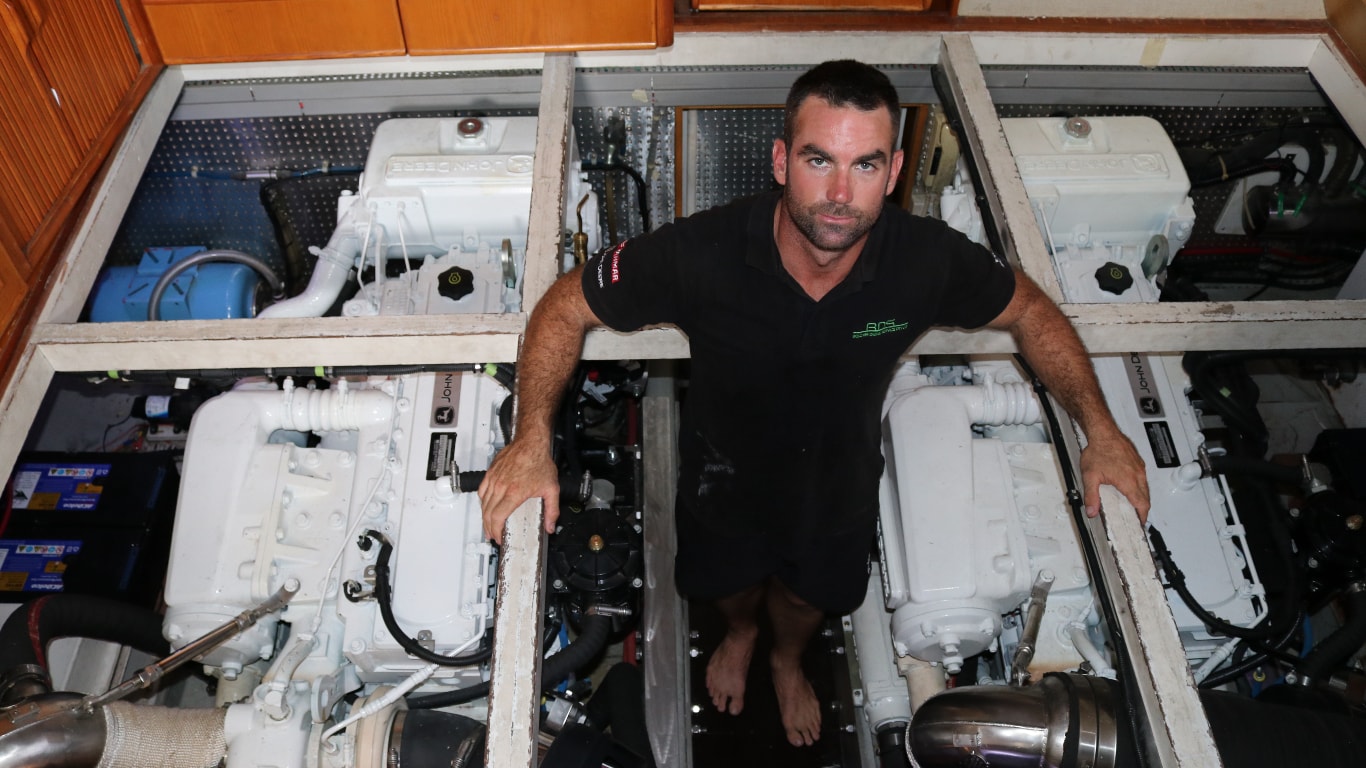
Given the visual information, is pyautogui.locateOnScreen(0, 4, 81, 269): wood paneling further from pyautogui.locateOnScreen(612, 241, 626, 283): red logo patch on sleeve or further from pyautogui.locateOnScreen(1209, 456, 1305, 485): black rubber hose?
pyautogui.locateOnScreen(1209, 456, 1305, 485): black rubber hose

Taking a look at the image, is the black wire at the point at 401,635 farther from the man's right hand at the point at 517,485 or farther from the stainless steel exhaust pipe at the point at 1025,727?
the stainless steel exhaust pipe at the point at 1025,727

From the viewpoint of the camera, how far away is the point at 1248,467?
2.22m

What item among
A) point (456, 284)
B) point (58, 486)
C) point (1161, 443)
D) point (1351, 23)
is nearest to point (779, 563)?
point (1161, 443)

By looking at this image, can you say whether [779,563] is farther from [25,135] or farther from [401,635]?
[25,135]

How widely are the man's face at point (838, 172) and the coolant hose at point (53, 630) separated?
1770 millimetres

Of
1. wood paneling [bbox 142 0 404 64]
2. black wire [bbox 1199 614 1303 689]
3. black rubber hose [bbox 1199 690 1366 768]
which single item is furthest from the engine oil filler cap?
black wire [bbox 1199 614 1303 689]

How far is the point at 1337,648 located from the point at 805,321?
4.95 ft

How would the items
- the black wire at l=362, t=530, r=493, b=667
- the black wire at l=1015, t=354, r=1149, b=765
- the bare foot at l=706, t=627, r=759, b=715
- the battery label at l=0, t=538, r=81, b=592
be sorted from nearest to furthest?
the black wire at l=1015, t=354, r=1149, b=765
the black wire at l=362, t=530, r=493, b=667
the battery label at l=0, t=538, r=81, b=592
the bare foot at l=706, t=627, r=759, b=715

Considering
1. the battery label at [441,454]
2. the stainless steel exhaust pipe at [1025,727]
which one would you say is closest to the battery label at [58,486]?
the battery label at [441,454]

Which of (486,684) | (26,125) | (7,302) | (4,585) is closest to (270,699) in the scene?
(486,684)

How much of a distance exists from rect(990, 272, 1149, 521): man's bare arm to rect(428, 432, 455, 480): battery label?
1247 millimetres

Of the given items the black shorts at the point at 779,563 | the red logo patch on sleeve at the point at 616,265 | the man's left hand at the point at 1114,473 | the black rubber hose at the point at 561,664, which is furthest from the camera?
the black shorts at the point at 779,563

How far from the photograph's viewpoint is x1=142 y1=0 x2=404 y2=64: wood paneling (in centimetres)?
259

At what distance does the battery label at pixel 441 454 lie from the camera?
2152 mm
